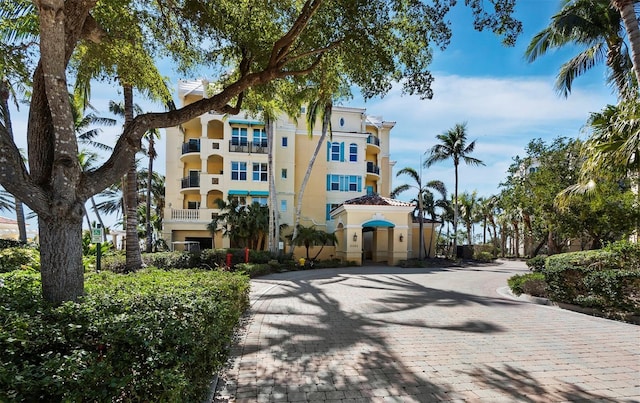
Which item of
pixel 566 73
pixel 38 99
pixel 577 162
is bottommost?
pixel 38 99

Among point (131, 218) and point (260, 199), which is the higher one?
point (260, 199)

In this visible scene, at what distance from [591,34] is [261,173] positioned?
2436 centimetres

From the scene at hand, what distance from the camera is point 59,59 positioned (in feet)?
14.3

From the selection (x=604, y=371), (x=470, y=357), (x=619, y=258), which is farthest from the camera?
(x=619, y=258)

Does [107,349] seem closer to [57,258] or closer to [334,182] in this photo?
[57,258]

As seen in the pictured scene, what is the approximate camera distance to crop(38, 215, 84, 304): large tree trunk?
4168 millimetres

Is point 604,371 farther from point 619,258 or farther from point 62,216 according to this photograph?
point 62,216

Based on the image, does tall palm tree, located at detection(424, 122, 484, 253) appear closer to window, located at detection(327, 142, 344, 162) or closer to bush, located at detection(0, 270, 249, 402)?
window, located at detection(327, 142, 344, 162)

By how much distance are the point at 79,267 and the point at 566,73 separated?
15576mm

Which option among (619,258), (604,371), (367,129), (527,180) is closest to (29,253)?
(604,371)

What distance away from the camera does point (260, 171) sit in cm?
3150

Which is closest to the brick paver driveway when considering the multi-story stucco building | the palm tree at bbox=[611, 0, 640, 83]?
the palm tree at bbox=[611, 0, 640, 83]

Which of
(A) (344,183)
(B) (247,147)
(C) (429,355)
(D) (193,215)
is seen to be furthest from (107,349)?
(A) (344,183)

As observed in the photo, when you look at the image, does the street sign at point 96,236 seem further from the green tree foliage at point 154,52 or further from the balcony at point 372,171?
the balcony at point 372,171
